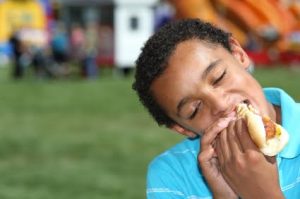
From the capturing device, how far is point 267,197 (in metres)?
1.84

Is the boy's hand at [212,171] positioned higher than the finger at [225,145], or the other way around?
the finger at [225,145]

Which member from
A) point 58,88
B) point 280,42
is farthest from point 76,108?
point 280,42

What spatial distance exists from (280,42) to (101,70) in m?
4.95

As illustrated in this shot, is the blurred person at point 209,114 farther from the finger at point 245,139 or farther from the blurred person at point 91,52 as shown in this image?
the blurred person at point 91,52

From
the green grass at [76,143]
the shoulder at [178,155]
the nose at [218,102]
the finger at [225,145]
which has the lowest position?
the green grass at [76,143]

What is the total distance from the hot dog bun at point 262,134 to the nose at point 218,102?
45 millimetres

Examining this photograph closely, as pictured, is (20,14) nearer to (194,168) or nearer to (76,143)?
(76,143)

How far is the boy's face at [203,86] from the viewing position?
1973 mm

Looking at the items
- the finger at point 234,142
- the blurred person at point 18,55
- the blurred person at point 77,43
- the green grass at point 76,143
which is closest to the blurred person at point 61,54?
the blurred person at point 77,43

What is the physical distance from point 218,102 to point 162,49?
223 millimetres

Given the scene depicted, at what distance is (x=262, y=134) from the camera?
180 cm

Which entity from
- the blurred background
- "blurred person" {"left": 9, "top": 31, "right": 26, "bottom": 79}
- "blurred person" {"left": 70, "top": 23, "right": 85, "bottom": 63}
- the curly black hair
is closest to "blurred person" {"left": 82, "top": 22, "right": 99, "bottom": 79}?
the blurred background

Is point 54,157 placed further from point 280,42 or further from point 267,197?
point 280,42

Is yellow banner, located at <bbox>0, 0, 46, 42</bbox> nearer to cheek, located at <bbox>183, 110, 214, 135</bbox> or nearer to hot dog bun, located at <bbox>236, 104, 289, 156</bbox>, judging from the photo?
cheek, located at <bbox>183, 110, 214, 135</bbox>
